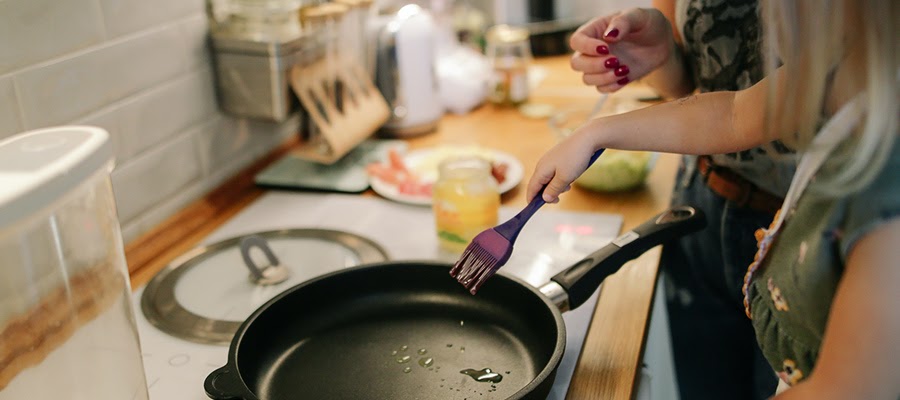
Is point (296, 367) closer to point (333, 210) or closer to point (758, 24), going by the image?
point (333, 210)

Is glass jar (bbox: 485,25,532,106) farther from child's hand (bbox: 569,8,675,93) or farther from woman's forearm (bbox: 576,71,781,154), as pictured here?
woman's forearm (bbox: 576,71,781,154)

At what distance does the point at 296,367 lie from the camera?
3.05 feet

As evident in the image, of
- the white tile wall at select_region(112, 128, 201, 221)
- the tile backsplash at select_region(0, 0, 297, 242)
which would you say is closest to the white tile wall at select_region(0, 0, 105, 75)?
the tile backsplash at select_region(0, 0, 297, 242)

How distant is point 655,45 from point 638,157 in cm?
26

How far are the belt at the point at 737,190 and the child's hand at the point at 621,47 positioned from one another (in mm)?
191

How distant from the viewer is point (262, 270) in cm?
112

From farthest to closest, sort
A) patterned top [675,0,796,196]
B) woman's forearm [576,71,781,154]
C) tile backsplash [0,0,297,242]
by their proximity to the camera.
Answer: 1. patterned top [675,0,796,196]
2. tile backsplash [0,0,297,242]
3. woman's forearm [576,71,781,154]

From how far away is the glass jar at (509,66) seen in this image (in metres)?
1.75

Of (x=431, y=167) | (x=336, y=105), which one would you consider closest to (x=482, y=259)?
(x=431, y=167)

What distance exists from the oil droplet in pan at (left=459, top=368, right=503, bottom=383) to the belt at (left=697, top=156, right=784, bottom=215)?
0.48 metres

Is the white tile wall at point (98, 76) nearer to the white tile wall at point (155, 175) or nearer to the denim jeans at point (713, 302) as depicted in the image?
the white tile wall at point (155, 175)

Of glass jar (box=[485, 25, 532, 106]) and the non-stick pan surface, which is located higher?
glass jar (box=[485, 25, 532, 106])

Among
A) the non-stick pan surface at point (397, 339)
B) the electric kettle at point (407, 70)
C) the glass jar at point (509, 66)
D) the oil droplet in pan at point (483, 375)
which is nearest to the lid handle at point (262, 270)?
the non-stick pan surface at point (397, 339)

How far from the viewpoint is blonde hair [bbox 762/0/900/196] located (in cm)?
60
